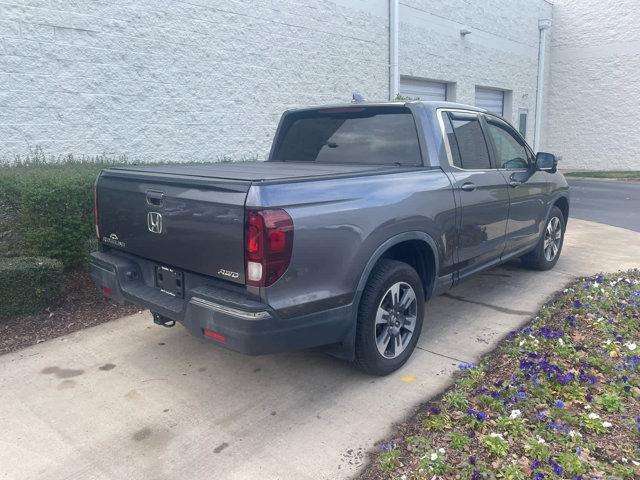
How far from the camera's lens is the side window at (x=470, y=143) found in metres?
4.45

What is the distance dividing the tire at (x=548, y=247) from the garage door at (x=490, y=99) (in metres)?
12.9

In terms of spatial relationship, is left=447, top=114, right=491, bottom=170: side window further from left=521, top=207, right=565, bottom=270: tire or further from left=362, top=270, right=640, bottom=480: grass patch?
left=521, top=207, right=565, bottom=270: tire

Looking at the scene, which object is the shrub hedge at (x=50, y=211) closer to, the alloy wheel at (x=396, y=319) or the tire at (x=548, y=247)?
the alloy wheel at (x=396, y=319)

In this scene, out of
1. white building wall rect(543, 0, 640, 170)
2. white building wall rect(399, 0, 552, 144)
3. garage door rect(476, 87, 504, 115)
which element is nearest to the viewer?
white building wall rect(399, 0, 552, 144)

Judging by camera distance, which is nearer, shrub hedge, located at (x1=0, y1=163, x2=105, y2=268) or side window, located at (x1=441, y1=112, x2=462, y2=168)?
side window, located at (x1=441, y1=112, x2=462, y2=168)

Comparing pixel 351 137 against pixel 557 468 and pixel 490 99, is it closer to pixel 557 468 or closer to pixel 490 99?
pixel 557 468

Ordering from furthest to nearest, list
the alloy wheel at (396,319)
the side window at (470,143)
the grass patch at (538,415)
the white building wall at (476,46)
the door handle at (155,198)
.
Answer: the white building wall at (476,46), the side window at (470,143), the alloy wheel at (396,319), the door handle at (155,198), the grass patch at (538,415)

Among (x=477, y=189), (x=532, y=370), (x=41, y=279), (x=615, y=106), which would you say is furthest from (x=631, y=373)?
(x=615, y=106)

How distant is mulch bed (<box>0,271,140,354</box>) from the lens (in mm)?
4531

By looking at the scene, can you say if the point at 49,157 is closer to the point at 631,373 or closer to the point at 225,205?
the point at 225,205

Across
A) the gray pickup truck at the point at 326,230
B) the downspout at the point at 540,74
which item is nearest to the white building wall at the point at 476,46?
the downspout at the point at 540,74

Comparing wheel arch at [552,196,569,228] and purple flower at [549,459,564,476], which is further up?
wheel arch at [552,196,569,228]

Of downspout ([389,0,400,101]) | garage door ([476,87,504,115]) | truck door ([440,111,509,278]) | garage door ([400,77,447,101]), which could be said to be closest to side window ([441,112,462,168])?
truck door ([440,111,509,278])

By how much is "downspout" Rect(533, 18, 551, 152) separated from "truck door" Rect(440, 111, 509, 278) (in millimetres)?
18467
